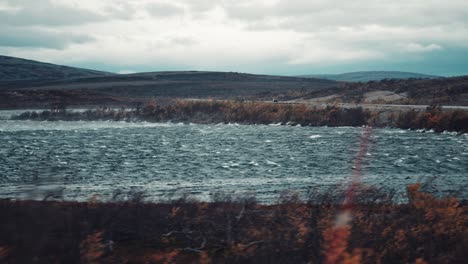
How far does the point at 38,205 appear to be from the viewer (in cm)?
711

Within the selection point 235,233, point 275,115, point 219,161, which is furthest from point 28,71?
point 235,233

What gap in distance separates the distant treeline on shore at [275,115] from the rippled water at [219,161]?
203 centimetres

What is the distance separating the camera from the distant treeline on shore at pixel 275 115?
28828 mm

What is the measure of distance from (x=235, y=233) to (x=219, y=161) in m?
11.4

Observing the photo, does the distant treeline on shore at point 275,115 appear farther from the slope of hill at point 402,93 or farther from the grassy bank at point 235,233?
the grassy bank at point 235,233

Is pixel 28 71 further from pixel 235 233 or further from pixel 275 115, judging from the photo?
pixel 235 233

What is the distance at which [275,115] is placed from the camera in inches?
1452

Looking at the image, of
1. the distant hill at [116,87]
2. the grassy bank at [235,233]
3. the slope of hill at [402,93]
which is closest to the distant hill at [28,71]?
the distant hill at [116,87]

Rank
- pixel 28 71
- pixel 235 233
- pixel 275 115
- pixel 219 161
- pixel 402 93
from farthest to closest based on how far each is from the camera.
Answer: pixel 28 71
pixel 402 93
pixel 275 115
pixel 219 161
pixel 235 233

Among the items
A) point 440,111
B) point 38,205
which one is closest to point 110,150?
point 38,205

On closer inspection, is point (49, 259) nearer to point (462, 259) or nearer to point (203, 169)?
point (462, 259)

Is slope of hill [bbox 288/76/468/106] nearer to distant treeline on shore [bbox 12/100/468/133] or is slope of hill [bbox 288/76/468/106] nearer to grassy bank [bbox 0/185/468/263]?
distant treeline on shore [bbox 12/100/468/133]

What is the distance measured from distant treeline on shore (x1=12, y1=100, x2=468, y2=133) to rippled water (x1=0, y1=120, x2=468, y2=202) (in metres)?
2.03

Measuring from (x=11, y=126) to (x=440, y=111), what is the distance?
27.1m
